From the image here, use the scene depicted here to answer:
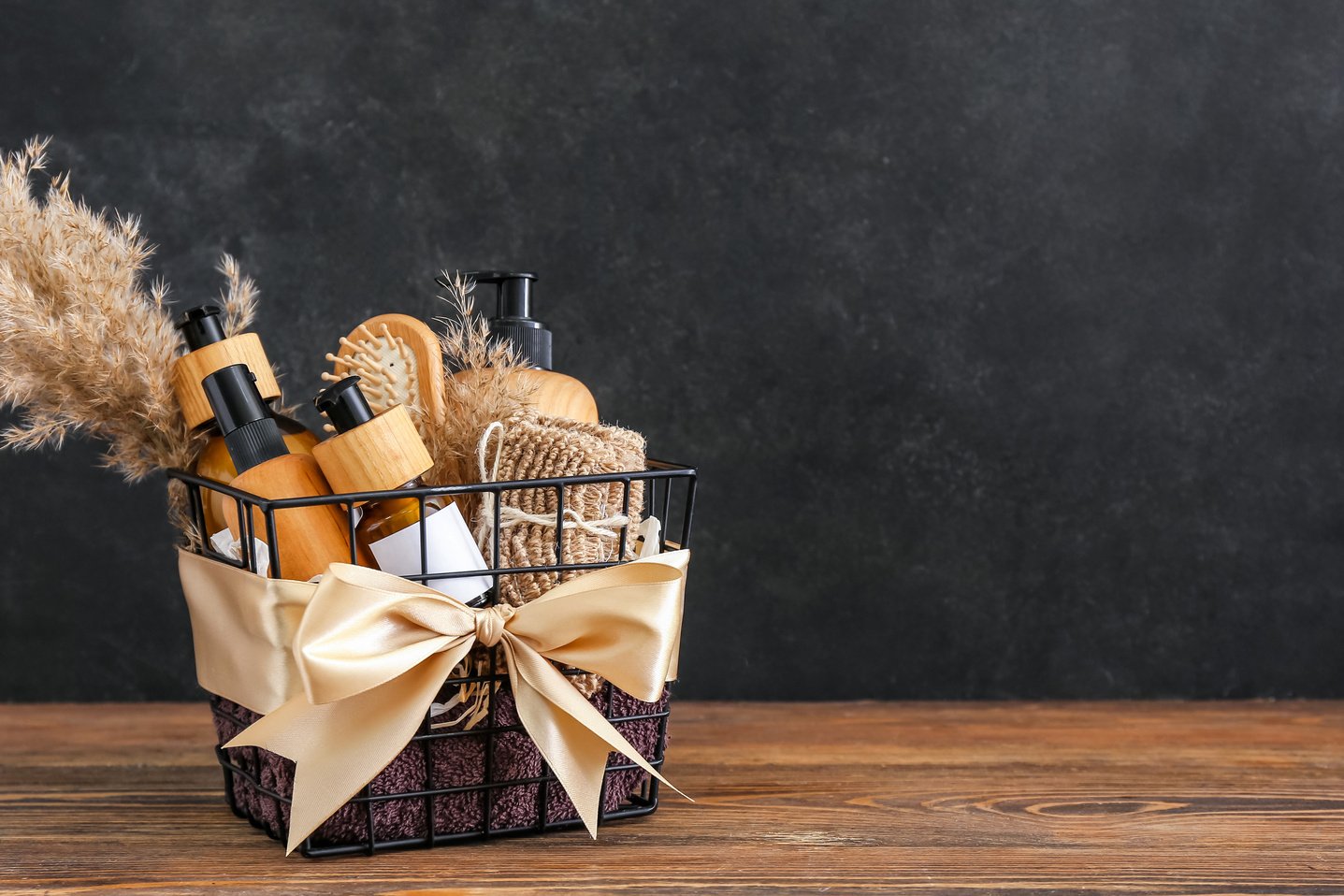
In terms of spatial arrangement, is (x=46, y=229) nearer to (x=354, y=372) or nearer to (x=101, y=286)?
(x=101, y=286)

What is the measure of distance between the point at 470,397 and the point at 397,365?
0.16 feet

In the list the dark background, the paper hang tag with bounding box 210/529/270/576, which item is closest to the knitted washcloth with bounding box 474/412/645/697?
the paper hang tag with bounding box 210/529/270/576

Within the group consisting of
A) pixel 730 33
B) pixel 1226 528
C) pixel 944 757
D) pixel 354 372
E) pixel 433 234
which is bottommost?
pixel 944 757

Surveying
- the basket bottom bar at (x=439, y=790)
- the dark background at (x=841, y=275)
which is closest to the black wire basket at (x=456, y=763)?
the basket bottom bar at (x=439, y=790)

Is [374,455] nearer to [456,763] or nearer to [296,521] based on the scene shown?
[296,521]

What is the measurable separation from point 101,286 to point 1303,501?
3.04 ft

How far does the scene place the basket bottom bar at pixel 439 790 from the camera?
0.59 m

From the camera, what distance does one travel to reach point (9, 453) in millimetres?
965

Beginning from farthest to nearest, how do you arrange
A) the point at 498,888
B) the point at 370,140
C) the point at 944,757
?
the point at 370,140 → the point at 944,757 → the point at 498,888

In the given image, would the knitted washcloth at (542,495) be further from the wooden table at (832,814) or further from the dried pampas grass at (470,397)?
the wooden table at (832,814)

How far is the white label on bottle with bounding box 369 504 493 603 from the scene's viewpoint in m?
0.57

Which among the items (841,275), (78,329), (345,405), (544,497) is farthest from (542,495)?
(841,275)

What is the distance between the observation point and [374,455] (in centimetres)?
56

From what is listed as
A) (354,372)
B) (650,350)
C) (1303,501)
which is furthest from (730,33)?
(1303,501)
